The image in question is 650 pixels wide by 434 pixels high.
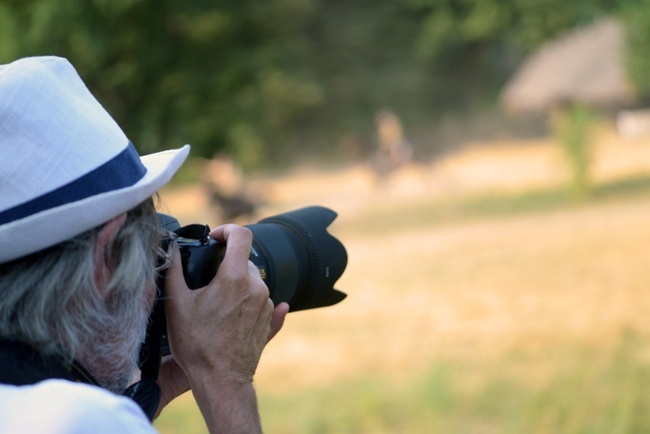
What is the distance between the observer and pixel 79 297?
45.8 inches

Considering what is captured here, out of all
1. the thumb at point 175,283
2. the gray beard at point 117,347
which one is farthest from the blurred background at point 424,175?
the gray beard at point 117,347

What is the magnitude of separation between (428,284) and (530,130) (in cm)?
2114

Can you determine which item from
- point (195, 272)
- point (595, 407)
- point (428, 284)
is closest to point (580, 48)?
point (428, 284)

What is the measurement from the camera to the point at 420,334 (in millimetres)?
6883

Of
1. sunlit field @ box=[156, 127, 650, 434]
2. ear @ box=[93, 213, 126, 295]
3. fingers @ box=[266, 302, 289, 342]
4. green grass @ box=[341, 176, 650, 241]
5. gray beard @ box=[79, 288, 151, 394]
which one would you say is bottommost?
green grass @ box=[341, 176, 650, 241]

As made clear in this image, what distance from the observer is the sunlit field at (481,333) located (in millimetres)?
4777

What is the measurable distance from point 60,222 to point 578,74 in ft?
78.6

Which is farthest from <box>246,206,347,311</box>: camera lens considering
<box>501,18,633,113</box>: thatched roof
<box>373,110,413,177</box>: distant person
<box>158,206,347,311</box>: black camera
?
<box>501,18,633,113</box>: thatched roof

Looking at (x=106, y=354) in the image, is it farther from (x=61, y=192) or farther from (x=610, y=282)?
(x=610, y=282)

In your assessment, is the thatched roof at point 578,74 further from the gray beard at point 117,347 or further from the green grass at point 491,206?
the gray beard at point 117,347

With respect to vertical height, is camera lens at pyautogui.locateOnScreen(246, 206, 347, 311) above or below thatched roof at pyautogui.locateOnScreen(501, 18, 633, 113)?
above

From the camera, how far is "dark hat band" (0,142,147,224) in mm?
1130

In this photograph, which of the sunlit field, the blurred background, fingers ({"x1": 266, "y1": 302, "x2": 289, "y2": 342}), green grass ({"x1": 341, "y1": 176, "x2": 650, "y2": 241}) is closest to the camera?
fingers ({"x1": 266, "y1": 302, "x2": 289, "y2": 342})

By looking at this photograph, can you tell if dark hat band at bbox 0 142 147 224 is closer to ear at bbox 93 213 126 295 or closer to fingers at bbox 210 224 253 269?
ear at bbox 93 213 126 295
